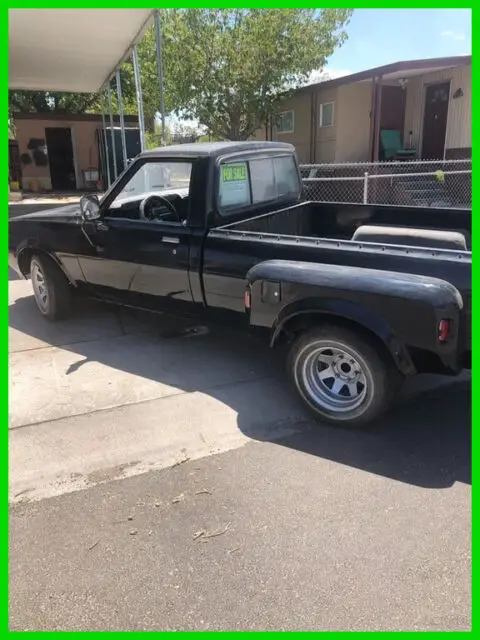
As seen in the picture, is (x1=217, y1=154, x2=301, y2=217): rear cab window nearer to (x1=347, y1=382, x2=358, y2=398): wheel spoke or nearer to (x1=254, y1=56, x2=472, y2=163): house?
(x1=347, y1=382, x2=358, y2=398): wheel spoke

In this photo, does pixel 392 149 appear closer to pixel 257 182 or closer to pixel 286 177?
pixel 286 177

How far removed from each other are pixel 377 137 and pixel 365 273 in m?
12.9

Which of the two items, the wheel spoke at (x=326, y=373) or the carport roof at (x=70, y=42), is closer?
the wheel spoke at (x=326, y=373)

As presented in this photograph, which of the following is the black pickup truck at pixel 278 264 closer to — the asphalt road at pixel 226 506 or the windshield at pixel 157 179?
the windshield at pixel 157 179

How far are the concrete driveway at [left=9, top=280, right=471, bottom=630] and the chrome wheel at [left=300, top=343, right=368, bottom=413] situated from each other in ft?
0.72

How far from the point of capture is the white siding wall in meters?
14.4

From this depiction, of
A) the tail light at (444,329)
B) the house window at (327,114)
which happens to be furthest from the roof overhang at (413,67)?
the tail light at (444,329)

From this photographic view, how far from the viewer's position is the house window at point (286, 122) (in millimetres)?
19641

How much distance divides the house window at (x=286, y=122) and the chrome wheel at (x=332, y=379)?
1775 cm

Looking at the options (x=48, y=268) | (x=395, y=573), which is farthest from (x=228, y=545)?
(x=48, y=268)

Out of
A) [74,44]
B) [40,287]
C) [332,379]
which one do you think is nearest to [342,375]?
[332,379]

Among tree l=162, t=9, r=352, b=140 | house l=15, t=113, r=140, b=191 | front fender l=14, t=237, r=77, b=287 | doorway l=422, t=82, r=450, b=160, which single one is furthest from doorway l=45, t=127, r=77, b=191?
front fender l=14, t=237, r=77, b=287

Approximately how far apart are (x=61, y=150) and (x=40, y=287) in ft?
56.5

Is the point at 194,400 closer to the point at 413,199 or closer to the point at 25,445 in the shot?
the point at 25,445
